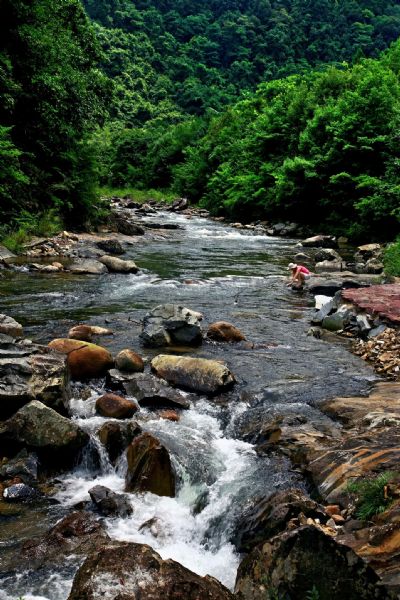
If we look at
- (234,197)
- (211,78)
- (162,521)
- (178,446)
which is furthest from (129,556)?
(211,78)

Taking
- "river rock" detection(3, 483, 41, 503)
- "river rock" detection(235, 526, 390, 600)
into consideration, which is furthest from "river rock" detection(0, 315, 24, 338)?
"river rock" detection(235, 526, 390, 600)

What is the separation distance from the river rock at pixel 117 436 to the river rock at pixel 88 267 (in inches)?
387

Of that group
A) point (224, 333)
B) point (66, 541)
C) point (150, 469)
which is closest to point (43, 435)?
point (150, 469)

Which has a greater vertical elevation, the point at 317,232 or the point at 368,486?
the point at 368,486

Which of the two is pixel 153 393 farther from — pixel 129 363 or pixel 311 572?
pixel 311 572

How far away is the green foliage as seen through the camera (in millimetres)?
4027

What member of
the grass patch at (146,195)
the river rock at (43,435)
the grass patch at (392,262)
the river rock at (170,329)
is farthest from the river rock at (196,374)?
the grass patch at (146,195)

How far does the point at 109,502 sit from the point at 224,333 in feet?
16.1

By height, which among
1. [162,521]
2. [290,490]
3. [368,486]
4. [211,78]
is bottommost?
[162,521]

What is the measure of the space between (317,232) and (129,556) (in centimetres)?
2588

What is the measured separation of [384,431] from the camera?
5340 mm

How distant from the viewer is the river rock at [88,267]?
1518 cm

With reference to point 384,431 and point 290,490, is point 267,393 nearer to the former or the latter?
point 384,431

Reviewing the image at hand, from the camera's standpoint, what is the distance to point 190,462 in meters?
5.58
